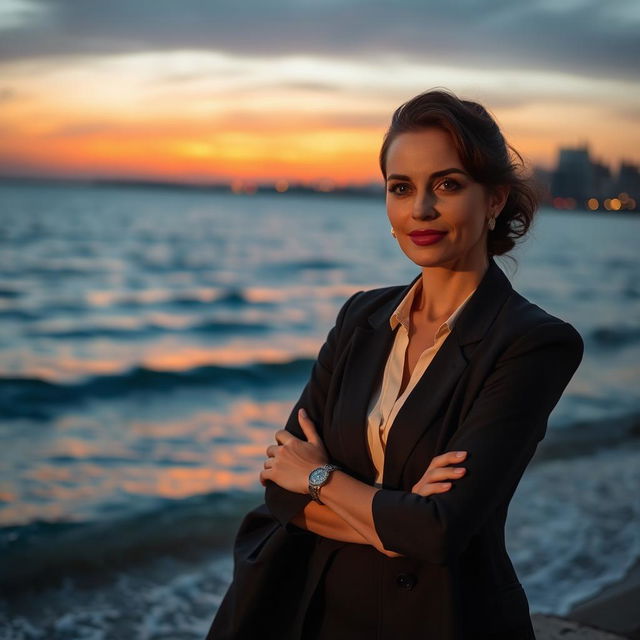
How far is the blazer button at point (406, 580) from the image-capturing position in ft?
7.41

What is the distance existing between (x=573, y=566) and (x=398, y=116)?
4.26 metres

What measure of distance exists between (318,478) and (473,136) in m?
1.01

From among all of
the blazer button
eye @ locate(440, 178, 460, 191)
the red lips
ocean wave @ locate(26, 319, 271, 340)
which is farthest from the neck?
ocean wave @ locate(26, 319, 271, 340)

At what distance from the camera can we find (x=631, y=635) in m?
3.87

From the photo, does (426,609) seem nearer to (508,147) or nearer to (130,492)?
(508,147)

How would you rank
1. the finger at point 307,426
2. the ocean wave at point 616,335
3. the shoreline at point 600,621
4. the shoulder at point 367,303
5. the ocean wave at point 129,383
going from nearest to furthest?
the finger at point 307,426
the shoulder at point 367,303
the shoreline at point 600,621
the ocean wave at point 129,383
the ocean wave at point 616,335

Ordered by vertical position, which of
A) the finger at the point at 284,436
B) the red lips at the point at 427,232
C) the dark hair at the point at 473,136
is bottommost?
the finger at the point at 284,436

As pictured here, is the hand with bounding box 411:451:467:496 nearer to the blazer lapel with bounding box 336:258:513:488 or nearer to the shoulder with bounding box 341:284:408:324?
the blazer lapel with bounding box 336:258:513:488

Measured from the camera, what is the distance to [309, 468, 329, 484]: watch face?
2383 mm

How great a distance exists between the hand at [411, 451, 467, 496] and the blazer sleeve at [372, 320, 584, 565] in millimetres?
16

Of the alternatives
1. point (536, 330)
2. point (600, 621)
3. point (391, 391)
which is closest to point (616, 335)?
point (600, 621)

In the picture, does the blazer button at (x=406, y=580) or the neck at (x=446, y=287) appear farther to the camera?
the neck at (x=446, y=287)

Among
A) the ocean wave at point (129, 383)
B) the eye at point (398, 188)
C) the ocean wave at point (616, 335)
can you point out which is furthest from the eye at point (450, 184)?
the ocean wave at point (616, 335)

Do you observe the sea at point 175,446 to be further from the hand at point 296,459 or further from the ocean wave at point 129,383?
the hand at point 296,459
